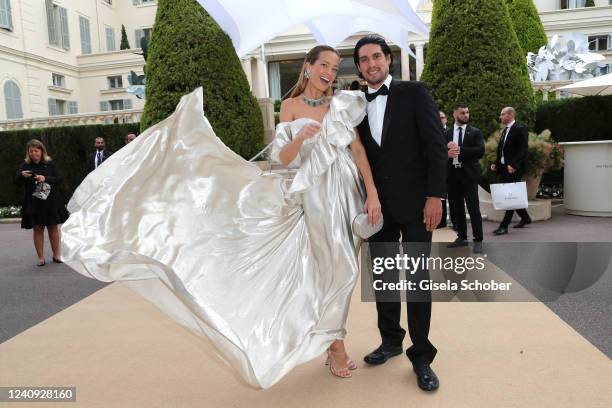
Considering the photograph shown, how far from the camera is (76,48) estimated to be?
2994cm

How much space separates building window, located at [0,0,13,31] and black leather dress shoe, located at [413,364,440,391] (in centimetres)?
2673

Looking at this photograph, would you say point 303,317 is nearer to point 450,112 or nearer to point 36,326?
point 36,326

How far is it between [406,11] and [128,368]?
14.1ft

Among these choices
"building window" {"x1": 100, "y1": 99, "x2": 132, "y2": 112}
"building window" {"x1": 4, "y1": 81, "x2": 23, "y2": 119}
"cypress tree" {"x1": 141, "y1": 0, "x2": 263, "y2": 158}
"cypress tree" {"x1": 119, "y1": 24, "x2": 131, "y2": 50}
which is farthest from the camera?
"cypress tree" {"x1": 119, "y1": 24, "x2": 131, "y2": 50}

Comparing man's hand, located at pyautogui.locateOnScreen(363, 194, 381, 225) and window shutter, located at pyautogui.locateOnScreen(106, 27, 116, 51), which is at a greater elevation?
window shutter, located at pyautogui.locateOnScreen(106, 27, 116, 51)

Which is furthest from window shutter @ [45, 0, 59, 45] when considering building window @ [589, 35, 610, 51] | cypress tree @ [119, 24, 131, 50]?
building window @ [589, 35, 610, 51]

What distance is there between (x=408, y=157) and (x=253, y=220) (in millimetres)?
1028

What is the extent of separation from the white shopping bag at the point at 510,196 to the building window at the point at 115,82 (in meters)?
28.3

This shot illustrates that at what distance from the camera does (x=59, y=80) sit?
28844 millimetres

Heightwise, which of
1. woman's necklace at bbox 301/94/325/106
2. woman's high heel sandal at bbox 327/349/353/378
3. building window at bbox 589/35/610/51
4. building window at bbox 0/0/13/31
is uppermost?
building window at bbox 0/0/13/31

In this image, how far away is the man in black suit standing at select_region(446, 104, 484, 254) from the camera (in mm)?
6645

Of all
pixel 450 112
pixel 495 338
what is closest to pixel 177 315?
pixel 495 338

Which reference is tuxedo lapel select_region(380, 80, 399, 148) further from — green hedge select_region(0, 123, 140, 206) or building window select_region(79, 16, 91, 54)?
building window select_region(79, 16, 91, 54)

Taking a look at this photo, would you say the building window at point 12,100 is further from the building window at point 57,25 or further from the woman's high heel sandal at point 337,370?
the woman's high heel sandal at point 337,370
